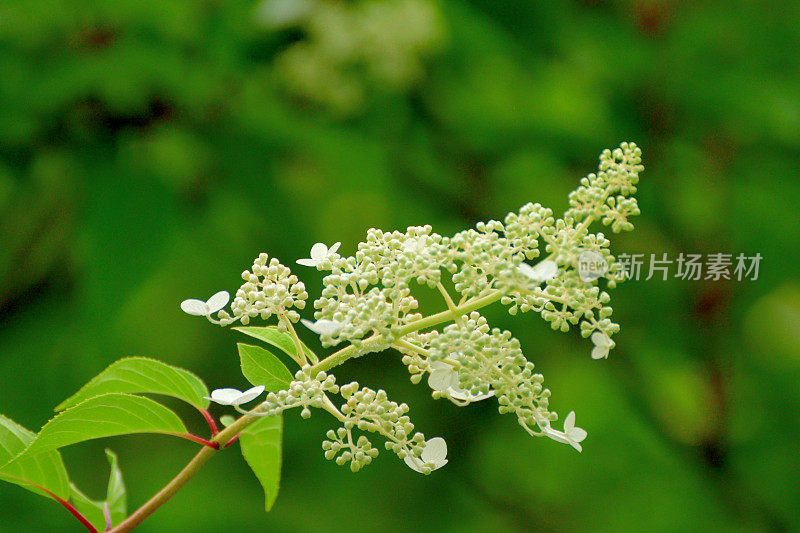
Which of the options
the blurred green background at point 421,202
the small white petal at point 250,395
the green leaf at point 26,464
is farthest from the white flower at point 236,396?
the blurred green background at point 421,202

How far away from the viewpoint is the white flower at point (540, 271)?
574 millimetres

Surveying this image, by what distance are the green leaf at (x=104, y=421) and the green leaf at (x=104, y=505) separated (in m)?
0.16

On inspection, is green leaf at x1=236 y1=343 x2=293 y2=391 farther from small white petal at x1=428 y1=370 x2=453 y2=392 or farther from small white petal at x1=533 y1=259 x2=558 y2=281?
small white petal at x1=533 y1=259 x2=558 y2=281

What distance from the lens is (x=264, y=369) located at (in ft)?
2.24

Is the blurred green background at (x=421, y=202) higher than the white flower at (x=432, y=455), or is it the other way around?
the blurred green background at (x=421, y=202)

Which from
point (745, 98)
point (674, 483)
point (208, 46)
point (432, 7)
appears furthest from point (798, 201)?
point (208, 46)

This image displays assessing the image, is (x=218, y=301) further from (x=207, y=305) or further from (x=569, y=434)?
(x=569, y=434)

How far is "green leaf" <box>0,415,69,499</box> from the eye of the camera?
0.73 metres

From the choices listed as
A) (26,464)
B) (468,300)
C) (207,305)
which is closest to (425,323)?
(468,300)

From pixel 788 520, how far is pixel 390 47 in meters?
1.91

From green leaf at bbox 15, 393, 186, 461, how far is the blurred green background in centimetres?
90

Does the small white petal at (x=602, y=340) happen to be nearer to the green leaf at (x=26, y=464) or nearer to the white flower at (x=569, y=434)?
the white flower at (x=569, y=434)

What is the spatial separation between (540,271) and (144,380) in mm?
433

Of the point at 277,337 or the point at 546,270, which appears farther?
the point at 277,337
